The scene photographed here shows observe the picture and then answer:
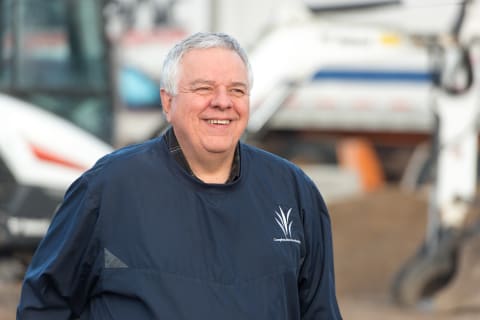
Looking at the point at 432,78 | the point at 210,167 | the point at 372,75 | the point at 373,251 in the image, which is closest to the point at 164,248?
the point at 210,167

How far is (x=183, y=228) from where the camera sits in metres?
3.37

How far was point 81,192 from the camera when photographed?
344 cm

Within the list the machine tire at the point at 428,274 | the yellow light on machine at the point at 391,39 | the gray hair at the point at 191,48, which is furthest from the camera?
the yellow light on machine at the point at 391,39

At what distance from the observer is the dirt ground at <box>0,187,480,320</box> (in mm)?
9859

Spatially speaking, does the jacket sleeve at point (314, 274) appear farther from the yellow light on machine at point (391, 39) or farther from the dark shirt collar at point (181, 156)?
the yellow light on machine at point (391, 39)

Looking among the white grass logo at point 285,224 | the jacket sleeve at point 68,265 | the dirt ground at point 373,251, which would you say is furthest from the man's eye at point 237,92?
the dirt ground at point 373,251

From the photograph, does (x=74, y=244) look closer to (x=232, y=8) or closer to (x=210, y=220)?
(x=210, y=220)

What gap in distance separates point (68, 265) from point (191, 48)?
670mm

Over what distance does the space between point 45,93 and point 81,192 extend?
7243 mm

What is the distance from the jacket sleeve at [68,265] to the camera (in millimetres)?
3402

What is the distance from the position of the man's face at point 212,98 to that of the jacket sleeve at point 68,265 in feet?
1.06

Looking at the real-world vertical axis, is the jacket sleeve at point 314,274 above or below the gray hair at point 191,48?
below

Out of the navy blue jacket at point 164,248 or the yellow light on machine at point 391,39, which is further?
the yellow light on machine at point 391,39

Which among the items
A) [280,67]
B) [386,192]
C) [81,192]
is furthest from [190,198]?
[386,192]
